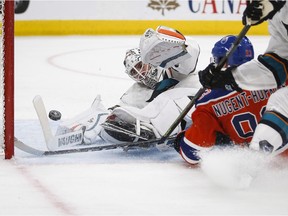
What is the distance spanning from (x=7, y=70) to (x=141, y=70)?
0.65 metres

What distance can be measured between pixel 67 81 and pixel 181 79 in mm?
2112

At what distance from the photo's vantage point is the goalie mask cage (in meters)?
2.54

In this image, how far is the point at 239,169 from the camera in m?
2.28

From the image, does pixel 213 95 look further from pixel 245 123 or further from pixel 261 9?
pixel 261 9

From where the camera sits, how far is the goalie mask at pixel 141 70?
9.96 ft

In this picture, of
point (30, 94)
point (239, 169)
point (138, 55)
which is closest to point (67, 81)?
point (30, 94)

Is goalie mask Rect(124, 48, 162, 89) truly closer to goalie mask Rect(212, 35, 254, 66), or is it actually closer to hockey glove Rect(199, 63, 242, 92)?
goalie mask Rect(212, 35, 254, 66)

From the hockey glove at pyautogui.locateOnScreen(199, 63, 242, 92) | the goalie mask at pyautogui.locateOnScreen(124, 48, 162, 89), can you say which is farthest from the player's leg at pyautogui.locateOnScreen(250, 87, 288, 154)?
the goalie mask at pyautogui.locateOnScreen(124, 48, 162, 89)

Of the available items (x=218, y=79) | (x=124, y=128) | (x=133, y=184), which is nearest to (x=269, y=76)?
(x=218, y=79)

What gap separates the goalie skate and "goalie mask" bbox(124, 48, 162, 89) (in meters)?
0.28

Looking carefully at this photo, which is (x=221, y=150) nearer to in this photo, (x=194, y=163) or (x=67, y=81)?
(x=194, y=163)

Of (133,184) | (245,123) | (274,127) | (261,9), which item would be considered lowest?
(133,184)

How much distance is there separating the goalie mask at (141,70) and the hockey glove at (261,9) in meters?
0.81

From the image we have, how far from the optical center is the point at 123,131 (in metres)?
2.80
